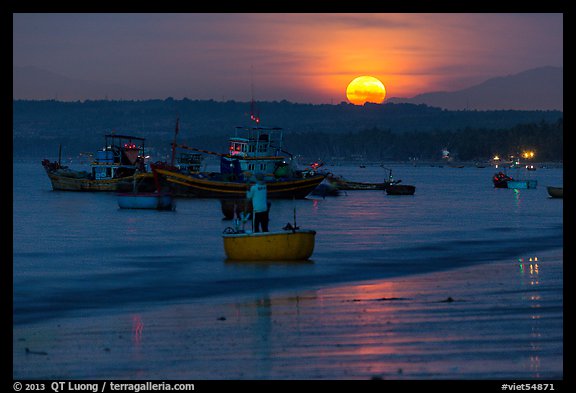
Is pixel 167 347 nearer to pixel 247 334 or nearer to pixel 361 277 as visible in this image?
pixel 247 334

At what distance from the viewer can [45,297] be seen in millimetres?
25062

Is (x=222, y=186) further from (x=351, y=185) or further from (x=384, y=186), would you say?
(x=351, y=185)

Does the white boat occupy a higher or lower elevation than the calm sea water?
higher

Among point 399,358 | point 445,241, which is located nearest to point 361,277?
point 399,358

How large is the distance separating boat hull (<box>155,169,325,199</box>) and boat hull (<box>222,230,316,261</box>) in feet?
186

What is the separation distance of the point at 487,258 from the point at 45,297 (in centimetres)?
1696

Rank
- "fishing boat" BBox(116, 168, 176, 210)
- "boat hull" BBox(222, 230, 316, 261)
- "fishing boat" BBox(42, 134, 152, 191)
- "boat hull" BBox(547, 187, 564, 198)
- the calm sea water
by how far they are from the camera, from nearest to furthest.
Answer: the calm sea water, "boat hull" BBox(222, 230, 316, 261), "fishing boat" BBox(116, 168, 176, 210), "boat hull" BBox(547, 187, 564, 198), "fishing boat" BBox(42, 134, 152, 191)

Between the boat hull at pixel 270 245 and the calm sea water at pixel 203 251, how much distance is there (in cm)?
31

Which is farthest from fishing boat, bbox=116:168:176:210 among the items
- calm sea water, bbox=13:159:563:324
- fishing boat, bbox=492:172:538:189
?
fishing boat, bbox=492:172:538:189

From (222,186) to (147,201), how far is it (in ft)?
45.1

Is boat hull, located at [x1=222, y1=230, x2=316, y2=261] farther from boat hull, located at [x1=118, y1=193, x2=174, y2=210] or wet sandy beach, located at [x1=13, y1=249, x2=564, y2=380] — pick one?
boat hull, located at [x1=118, y1=193, x2=174, y2=210]

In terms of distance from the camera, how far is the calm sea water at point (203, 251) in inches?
1025

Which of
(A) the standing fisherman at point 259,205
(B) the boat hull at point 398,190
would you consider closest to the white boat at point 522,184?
(B) the boat hull at point 398,190

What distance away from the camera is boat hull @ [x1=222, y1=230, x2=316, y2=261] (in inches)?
1161
